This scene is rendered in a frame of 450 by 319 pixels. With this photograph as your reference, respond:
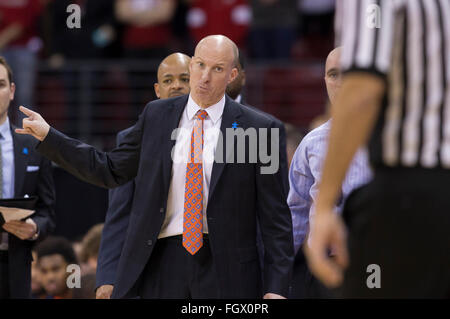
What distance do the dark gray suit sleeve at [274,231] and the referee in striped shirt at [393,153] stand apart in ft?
5.25

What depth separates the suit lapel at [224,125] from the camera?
4.00 m

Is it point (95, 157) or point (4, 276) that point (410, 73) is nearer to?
point (95, 157)

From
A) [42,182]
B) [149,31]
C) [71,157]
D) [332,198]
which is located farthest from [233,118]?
[149,31]

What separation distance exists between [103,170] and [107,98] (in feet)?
19.3

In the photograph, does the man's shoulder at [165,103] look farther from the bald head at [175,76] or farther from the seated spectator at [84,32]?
the seated spectator at [84,32]

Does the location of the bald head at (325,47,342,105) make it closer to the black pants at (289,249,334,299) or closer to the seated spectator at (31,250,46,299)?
the black pants at (289,249,334,299)

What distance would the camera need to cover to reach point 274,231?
4.08 meters

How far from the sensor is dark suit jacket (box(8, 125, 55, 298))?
482 cm

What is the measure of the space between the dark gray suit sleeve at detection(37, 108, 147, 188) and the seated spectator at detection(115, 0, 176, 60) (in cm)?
520

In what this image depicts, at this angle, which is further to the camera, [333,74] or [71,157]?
[333,74]

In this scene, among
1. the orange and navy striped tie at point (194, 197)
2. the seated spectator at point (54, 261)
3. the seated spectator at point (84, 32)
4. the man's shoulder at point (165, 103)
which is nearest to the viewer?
the orange and navy striped tie at point (194, 197)

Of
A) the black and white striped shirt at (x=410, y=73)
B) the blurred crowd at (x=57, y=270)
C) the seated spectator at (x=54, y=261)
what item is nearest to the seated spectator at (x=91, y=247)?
the blurred crowd at (x=57, y=270)

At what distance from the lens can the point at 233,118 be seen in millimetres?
4141
